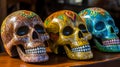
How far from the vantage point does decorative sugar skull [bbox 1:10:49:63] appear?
70 centimetres

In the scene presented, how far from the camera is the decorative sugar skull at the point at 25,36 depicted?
0.70 meters

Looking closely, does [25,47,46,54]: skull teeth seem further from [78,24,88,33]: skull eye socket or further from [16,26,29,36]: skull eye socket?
[78,24,88,33]: skull eye socket

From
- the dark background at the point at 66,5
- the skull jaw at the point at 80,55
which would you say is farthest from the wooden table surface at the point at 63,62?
the dark background at the point at 66,5

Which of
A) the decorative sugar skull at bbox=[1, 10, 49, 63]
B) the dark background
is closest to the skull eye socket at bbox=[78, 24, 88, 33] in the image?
the decorative sugar skull at bbox=[1, 10, 49, 63]

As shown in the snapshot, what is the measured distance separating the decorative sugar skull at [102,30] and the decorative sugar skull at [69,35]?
0.24 feet

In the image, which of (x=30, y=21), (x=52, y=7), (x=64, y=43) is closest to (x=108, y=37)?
(x=64, y=43)

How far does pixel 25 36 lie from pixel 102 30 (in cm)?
28

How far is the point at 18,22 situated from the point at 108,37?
303 millimetres

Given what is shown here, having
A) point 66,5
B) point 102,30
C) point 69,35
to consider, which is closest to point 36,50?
point 69,35

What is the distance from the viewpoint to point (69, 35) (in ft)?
2.55

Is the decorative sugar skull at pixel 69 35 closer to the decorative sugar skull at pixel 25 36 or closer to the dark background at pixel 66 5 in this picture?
the decorative sugar skull at pixel 25 36

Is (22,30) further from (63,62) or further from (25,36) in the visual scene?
(63,62)

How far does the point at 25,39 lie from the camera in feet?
2.36

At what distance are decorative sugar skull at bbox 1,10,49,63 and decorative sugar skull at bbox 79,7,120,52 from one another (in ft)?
0.63
